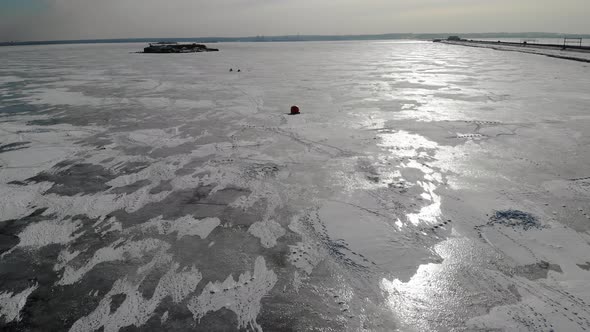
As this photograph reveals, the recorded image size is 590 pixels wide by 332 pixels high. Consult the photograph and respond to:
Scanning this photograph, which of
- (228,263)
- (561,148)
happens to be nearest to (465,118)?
(561,148)

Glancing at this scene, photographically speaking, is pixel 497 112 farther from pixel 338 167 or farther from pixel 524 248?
pixel 524 248

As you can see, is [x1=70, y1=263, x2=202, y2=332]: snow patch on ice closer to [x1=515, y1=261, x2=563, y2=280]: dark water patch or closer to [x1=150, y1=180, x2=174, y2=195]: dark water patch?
[x1=150, y1=180, x2=174, y2=195]: dark water patch

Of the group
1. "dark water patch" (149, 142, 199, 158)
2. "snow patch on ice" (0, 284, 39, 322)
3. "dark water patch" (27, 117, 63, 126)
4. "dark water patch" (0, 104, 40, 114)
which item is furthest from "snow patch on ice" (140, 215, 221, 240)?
"dark water patch" (0, 104, 40, 114)

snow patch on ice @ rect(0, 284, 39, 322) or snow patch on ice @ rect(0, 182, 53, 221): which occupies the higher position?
snow patch on ice @ rect(0, 182, 53, 221)

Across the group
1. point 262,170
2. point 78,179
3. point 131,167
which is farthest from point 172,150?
point 262,170

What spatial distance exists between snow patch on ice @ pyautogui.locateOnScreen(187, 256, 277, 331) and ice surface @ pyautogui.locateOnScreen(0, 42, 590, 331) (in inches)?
0.4

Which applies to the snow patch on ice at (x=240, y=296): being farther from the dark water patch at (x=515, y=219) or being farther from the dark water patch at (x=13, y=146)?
the dark water patch at (x=13, y=146)

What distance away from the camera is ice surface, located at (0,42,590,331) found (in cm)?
210

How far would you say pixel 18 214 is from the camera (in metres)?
3.30

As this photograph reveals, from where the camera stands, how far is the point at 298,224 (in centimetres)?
307

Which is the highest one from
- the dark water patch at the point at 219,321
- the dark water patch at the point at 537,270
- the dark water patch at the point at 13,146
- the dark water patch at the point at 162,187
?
the dark water patch at the point at 13,146

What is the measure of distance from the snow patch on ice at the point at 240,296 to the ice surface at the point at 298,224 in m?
0.01

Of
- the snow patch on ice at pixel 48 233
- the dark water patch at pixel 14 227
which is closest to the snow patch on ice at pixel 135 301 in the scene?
the snow patch on ice at pixel 48 233

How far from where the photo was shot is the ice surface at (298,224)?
2102 millimetres
